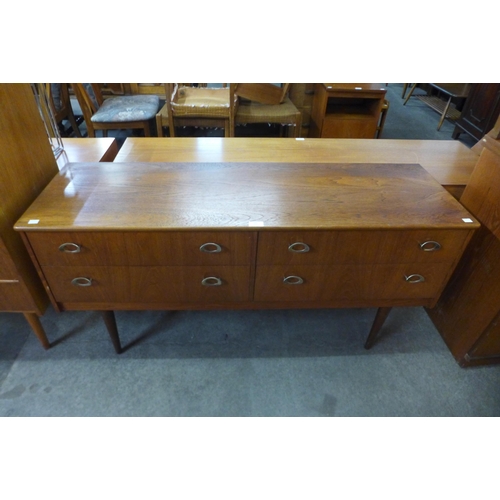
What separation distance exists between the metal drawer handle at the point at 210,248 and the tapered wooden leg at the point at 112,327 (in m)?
0.56

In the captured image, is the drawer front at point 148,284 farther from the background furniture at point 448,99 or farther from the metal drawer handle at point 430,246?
the background furniture at point 448,99

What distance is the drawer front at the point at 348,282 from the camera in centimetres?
121

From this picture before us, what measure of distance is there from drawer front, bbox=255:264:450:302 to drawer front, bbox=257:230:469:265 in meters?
0.03

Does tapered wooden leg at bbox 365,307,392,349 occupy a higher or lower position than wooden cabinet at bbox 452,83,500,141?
lower

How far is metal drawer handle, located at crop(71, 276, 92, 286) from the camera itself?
1.16 meters

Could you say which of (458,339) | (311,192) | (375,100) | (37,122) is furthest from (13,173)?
(375,100)

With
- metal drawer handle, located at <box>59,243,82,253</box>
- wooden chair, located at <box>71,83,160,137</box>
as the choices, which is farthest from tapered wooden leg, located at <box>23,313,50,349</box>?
wooden chair, located at <box>71,83,160,137</box>

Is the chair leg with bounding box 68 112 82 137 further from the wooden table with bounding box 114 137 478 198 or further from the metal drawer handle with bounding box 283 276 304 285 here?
the metal drawer handle with bounding box 283 276 304 285

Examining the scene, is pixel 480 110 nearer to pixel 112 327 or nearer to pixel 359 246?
pixel 359 246

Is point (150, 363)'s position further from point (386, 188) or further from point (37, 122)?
point (386, 188)

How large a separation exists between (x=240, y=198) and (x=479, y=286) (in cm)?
105

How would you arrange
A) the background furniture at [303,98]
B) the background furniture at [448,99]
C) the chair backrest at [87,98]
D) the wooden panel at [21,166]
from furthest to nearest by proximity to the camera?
the background furniture at [448,99], the background furniture at [303,98], the chair backrest at [87,98], the wooden panel at [21,166]

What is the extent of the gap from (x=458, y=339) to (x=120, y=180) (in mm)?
1590

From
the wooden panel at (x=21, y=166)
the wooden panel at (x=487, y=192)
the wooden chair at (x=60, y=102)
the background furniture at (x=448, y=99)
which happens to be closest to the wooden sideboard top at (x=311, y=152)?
the wooden panel at (x=487, y=192)
